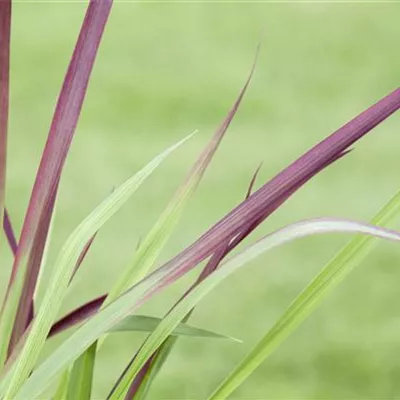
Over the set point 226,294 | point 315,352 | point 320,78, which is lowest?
point 315,352

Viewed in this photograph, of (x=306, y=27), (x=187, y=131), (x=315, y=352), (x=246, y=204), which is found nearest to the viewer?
(x=246, y=204)

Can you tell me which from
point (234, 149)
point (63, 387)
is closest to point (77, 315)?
point (63, 387)

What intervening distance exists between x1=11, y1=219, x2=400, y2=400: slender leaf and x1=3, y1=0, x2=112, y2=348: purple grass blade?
0.08 m

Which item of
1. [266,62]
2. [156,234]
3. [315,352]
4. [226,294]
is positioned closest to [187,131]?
[266,62]

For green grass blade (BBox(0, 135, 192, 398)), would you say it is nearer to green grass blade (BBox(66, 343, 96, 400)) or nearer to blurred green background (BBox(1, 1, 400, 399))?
green grass blade (BBox(66, 343, 96, 400))

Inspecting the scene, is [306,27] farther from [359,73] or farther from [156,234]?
[156,234]

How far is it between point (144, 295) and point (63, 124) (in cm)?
13

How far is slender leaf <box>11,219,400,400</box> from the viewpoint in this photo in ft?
1.87

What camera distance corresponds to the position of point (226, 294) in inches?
69.2

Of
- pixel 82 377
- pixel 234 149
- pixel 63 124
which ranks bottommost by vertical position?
pixel 82 377

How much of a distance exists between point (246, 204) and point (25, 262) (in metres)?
Answer: 0.15

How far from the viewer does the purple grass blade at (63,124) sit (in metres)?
0.62

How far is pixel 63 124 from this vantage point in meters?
0.63

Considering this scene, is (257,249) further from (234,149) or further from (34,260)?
(234,149)
